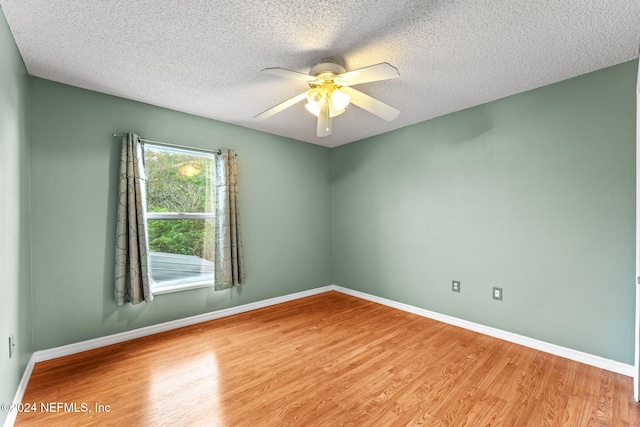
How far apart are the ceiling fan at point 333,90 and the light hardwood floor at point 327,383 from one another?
1940 millimetres

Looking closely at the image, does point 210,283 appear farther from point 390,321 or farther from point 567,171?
point 567,171

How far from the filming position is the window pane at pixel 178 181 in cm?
295

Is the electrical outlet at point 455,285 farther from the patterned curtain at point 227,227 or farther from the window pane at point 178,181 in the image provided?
the window pane at point 178,181

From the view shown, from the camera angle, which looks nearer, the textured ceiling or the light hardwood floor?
the textured ceiling

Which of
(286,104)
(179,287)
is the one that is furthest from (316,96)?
(179,287)

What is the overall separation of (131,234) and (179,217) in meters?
0.56

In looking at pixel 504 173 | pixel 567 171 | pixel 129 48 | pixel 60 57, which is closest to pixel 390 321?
pixel 504 173

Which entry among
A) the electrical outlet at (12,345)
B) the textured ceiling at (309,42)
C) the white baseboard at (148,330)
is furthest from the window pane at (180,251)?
the textured ceiling at (309,42)

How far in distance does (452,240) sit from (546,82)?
1672 mm

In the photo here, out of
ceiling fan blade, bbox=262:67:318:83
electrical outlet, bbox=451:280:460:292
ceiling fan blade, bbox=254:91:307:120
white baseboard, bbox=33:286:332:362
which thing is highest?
ceiling fan blade, bbox=262:67:318:83

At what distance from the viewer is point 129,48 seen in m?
1.95

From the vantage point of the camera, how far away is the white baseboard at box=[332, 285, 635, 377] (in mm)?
2152

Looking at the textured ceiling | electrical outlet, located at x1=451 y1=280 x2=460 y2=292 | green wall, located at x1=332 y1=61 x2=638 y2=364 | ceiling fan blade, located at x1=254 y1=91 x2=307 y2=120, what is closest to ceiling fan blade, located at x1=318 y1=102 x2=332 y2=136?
ceiling fan blade, located at x1=254 y1=91 x2=307 y2=120

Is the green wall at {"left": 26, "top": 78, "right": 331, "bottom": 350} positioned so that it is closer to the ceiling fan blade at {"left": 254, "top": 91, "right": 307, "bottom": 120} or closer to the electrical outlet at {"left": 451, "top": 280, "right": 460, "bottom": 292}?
the ceiling fan blade at {"left": 254, "top": 91, "right": 307, "bottom": 120}
